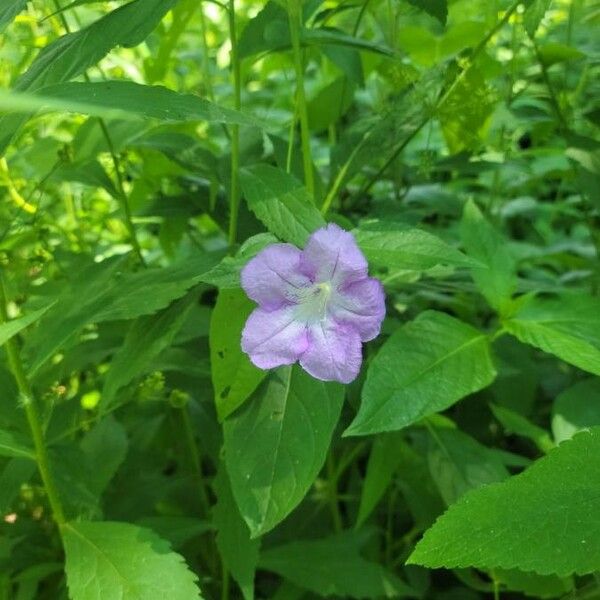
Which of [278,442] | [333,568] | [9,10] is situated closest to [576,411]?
[333,568]

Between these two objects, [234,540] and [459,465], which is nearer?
[234,540]

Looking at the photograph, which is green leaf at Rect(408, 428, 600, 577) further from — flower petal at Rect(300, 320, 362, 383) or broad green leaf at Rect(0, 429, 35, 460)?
broad green leaf at Rect(0, 429, 35, 460)

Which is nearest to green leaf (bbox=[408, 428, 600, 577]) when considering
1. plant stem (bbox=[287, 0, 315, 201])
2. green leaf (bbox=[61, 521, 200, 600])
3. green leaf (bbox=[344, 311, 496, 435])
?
green leaf (bbox=[344, 311, 496, 435])

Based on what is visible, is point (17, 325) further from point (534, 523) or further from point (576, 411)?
point (576, 411)

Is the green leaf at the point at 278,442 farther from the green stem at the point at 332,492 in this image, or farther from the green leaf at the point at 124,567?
the green stem at the point at 332,492

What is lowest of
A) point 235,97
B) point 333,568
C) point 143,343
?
point 333,568

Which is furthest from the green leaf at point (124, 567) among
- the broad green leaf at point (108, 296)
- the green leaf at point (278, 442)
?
the broad green leaf at point (108, 296)
